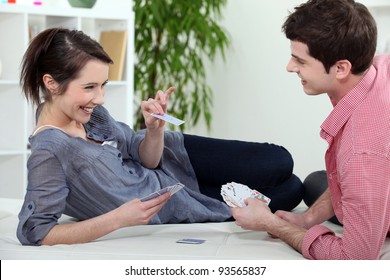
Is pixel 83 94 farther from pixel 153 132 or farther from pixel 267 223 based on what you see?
pixel 267 223

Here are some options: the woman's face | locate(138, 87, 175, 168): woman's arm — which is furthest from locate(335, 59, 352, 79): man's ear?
the woman's face

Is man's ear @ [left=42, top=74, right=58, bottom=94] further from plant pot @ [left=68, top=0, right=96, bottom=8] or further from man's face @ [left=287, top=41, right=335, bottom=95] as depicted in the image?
plant pot @ [left=68, top=0, right=96, bottom=8]

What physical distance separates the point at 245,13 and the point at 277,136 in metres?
0.94

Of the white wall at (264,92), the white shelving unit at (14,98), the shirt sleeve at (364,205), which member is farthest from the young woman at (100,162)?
the white wall at (264,92)

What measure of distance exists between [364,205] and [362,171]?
9 centimetres

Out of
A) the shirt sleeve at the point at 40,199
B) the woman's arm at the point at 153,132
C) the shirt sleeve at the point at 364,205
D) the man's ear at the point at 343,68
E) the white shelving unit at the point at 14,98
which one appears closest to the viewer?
the shirt sleeve at the point at 364,205

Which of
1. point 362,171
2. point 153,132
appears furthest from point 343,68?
point 153,132

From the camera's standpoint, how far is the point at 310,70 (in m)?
2.04

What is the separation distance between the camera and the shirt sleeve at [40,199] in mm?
2115

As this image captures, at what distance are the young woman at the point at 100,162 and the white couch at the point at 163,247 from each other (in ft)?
0.20

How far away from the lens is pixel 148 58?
5238 mm

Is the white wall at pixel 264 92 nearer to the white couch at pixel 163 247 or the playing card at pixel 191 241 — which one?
the white couch at pixel 163 247
